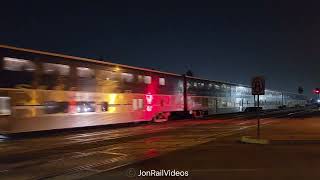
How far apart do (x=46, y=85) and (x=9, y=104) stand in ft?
10.6

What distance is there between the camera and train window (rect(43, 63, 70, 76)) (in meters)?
28.9

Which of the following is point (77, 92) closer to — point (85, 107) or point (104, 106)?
point (85, 107)

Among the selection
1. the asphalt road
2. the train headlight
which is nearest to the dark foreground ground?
the asphalt road

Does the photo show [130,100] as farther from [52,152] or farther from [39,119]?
[52,152]

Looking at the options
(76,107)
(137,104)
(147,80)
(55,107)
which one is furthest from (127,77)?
(55,107)

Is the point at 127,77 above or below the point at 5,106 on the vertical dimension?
above

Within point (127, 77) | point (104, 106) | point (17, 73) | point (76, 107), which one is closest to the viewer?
point (17, 73)

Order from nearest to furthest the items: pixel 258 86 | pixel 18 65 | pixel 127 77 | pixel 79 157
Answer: pixel 79 157 → pixel 258 86 → pixel 18 65 → pixel 127 77

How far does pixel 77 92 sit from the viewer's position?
3195 cm

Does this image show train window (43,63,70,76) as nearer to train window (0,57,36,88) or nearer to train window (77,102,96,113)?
train window (0,57,36,88)

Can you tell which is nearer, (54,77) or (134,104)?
(54,77)

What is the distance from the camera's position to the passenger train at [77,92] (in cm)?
2631

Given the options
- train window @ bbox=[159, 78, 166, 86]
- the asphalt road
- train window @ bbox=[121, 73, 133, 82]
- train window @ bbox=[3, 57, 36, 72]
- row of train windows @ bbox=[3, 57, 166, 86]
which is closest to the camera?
the asphalt road

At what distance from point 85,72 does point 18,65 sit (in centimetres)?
676
